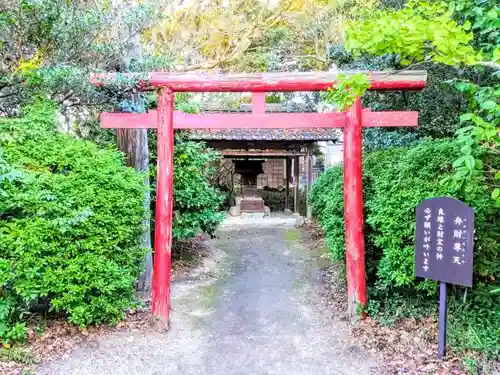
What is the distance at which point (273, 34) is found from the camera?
14.4m

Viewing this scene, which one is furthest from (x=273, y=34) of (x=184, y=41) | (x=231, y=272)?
(x=231, y=272)

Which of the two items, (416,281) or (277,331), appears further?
(277,331)

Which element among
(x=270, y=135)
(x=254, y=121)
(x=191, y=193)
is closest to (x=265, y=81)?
(x=254, y=121)

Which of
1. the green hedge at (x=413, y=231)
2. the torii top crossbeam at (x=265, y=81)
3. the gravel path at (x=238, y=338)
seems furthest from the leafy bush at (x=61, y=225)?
the green hedge at (x=413, y=231)

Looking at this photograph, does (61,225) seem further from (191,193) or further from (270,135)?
(270,135)

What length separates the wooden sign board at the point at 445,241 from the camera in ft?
12.7

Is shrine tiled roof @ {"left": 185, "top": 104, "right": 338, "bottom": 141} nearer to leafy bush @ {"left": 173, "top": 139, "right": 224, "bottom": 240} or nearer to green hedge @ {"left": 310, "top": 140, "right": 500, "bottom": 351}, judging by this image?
leafy bush @ {"left": 173, "top": 139, "right": 224, "bottom": 240}

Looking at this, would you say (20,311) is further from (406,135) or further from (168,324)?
(406,135)

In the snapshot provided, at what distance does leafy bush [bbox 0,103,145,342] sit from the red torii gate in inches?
16.9

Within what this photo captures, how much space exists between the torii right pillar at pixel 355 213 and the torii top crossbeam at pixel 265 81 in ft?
1.64

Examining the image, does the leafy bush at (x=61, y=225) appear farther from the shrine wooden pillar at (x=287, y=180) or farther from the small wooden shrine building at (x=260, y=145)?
the shrine wooden pillar at (x=287, y=180)

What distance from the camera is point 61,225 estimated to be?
4184 millimetres

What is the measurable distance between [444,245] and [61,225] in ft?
12.7

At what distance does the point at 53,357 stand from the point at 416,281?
408 centimetres
